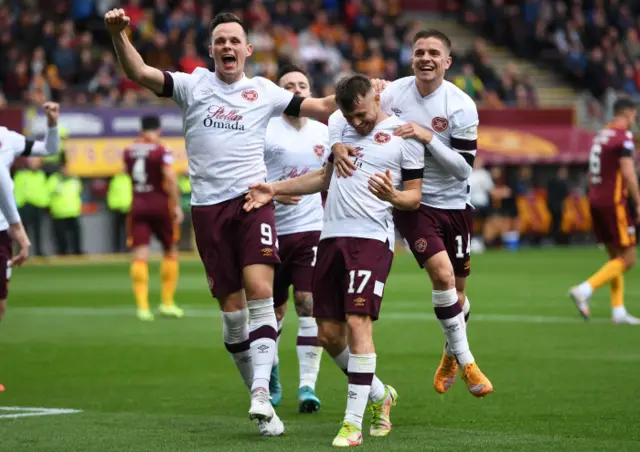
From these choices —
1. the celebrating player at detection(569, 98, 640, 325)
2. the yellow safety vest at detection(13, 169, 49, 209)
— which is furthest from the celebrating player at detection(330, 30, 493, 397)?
the yellow safety vest at detection(13, 169, 49, 209)

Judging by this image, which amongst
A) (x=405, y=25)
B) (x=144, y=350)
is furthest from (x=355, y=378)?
(x=405, y=25)

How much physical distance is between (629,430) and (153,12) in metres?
27.7

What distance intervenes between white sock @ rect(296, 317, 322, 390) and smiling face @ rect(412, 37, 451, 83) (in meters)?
2.22

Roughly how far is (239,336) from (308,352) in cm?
124

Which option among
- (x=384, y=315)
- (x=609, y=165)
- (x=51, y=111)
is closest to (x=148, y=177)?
(x=384, y=315)

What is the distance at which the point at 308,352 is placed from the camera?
10734 mm

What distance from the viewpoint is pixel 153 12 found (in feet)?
115

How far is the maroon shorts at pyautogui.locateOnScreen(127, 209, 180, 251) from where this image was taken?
18328 millimetres

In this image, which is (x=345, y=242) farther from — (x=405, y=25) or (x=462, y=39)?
(x=462, y=39)

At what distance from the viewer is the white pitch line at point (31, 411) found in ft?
33.3

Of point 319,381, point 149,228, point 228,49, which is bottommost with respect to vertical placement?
point 319,381

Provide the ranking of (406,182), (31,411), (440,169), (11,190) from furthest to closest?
1. (11,190)
2. (31,411)
3. (440,169)
4. (406,182)

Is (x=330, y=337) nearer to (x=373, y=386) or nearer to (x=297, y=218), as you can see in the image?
(x=373, y=386)

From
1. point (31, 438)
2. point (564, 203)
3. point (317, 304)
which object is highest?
point (317, 304)
